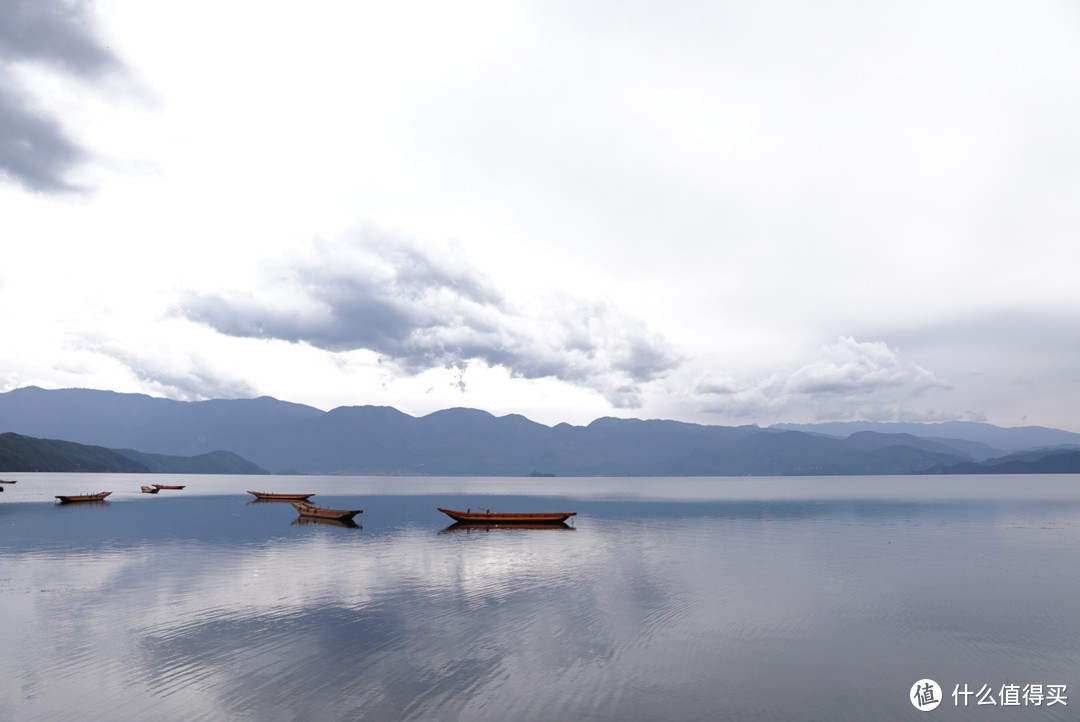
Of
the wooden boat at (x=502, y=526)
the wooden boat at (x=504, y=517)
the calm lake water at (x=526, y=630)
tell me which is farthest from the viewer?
the wooden boat at (x=504, y=517)

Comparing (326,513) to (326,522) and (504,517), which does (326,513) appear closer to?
(326,522)

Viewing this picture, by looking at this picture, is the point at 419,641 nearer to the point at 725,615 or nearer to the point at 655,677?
the point at 655,677

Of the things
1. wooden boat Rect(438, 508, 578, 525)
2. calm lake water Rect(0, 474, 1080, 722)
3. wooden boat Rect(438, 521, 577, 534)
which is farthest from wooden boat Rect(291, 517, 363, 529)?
calm lake water Rect(0, 474, 1080, 722)

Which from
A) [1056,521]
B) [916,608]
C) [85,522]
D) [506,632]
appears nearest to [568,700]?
[506,632]

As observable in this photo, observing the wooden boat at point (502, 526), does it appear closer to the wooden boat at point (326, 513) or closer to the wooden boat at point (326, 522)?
the wooden boat at point (326, 522)

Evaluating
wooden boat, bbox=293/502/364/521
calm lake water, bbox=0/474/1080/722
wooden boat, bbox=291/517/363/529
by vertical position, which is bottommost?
wooden boat, bbox=291/517/363/529

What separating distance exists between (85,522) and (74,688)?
98.2 m

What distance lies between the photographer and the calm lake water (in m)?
25.8

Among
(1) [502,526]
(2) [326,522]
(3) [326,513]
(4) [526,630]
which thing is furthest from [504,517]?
(4) [526,630]

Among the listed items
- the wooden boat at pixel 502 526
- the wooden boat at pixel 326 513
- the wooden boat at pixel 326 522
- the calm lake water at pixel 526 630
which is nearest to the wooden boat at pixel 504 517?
the wooden boat at pixel 502 526

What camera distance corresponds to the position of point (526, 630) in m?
36.5

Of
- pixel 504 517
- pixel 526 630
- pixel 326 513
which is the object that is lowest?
pixel 326 513

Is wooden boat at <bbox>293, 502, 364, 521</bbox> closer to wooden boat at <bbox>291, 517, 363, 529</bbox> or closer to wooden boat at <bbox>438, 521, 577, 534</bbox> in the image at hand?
wooden boat at <bbox>291, 517, 363, 529</bbox>

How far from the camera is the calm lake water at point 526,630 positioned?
2578cm
